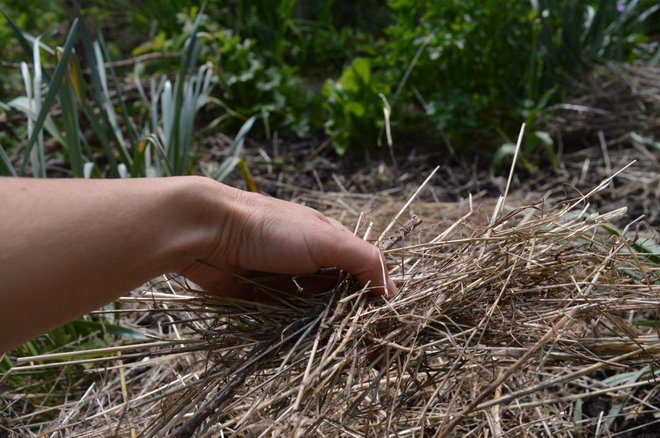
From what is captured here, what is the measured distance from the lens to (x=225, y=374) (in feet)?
3.80

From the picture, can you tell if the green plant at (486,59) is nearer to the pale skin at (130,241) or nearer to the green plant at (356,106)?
the green plant at (356,106)

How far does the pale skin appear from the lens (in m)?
0.93

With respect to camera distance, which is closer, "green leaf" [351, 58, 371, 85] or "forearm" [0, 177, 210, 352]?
"forearm" [0, 177, 210, 352]

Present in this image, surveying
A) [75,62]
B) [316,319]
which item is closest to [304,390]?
[316,319]

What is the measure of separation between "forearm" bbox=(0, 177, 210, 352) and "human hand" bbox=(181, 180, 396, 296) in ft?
0.32

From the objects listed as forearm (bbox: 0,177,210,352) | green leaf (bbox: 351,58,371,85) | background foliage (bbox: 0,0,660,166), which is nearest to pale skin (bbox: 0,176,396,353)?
forearm (bbox: 0,177,210,352)

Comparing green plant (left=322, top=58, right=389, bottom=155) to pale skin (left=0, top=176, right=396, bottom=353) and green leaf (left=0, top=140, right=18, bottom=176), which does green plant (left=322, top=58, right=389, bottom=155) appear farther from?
pale skin (left=0, top=176, right=396, bottom=353)

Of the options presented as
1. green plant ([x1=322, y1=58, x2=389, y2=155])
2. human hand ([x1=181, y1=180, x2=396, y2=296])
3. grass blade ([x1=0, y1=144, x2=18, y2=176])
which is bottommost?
green plant ([x1=322, y1=58, x2=389, y2=155])

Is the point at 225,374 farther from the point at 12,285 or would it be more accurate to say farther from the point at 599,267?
the point at 599,267

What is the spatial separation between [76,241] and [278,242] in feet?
1.21

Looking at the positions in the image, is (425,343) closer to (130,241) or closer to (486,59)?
(130,241)

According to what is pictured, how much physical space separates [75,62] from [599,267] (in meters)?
1.62

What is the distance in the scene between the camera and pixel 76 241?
953 mm

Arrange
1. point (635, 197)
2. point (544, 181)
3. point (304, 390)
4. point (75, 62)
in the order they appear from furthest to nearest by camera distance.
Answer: point (544, 181) < point (635, 197) < point (75, 62) < point (304, 390)
